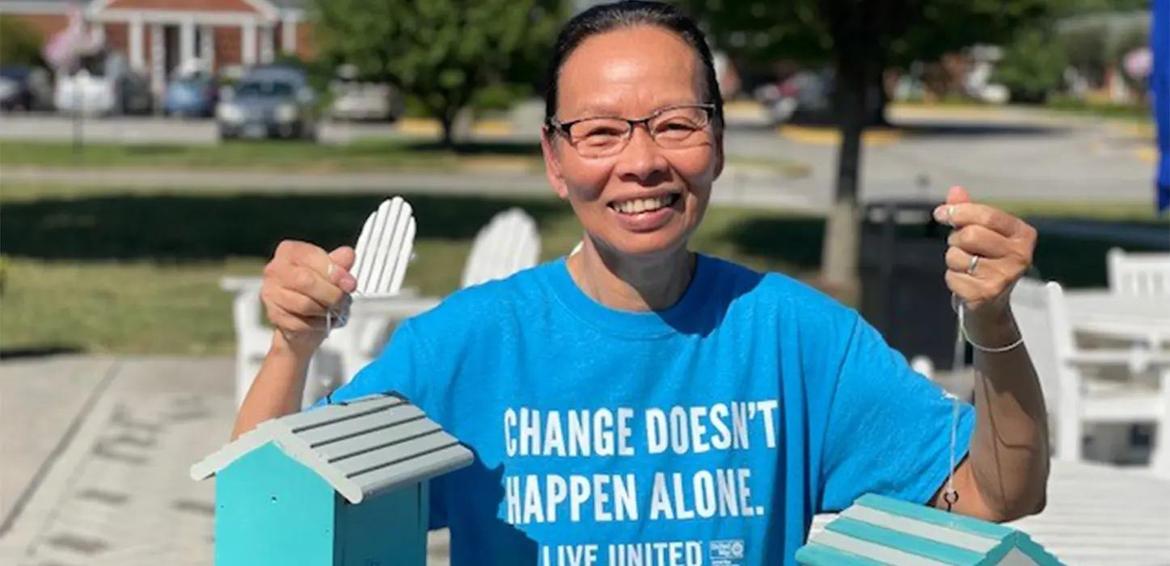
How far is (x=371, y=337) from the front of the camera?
281 inches

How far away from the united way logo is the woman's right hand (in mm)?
544

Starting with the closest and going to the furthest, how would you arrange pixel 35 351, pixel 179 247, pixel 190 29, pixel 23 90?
pixel 35 351, pixel 179 247, pixel 23 90, pixel 190 29

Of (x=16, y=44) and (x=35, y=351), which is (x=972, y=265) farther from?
(x=16, y=44)

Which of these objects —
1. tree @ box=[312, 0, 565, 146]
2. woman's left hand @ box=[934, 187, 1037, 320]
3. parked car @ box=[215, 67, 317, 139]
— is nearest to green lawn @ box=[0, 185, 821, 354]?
woman's left hand @ box=[934, 187, 1037, 320]

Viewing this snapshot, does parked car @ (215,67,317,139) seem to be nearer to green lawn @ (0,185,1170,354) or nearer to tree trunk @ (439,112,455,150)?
tree trunk @ (439,112,455,150)

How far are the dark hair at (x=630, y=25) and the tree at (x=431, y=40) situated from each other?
26860 millimetres

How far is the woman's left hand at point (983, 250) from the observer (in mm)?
1952

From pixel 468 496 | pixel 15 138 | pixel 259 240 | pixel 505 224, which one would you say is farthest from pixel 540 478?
pixel 15 138

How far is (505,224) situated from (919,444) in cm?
573

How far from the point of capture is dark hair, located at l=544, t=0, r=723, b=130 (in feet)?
7.40

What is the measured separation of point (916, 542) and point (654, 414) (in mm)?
463

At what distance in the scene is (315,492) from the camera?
1828 mm

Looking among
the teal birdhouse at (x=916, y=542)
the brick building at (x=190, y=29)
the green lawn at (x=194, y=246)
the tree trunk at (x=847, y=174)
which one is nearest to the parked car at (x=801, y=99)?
the brick building at (x=190, y=29)

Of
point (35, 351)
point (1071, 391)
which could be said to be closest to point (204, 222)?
point (35, 351)
